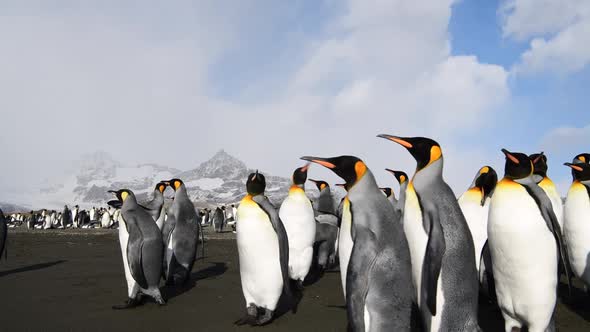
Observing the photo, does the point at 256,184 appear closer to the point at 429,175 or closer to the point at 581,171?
the point at 429,175

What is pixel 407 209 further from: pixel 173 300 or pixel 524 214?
pixel 173 300

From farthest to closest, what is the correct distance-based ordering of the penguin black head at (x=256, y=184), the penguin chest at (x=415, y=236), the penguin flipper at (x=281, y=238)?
1. the penguin black head at (x=256, y=184)
2. the penguin flipper at (x=281, y=238)
3. the penguin chest at (x=415, y=236)

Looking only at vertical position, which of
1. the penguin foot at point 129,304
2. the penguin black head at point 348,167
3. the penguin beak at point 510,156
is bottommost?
the penguin foot at point 129,304

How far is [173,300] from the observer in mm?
5266

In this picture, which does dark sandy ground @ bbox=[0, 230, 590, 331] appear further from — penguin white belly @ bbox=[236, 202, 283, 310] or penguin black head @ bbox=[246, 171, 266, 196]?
penguin black head @ bbox=[246, 171, 266, 196]

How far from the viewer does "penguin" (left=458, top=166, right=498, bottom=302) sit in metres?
4.68

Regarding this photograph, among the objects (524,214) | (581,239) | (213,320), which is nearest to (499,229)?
(524,214)

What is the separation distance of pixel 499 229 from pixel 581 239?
69.8 inches

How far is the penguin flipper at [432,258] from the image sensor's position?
2660mm

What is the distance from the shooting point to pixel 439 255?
2.76 m

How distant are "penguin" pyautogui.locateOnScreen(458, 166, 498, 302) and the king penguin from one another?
1.87 meters

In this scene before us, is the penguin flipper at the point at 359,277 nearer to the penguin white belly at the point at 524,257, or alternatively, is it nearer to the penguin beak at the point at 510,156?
the penguin white belly at the point at 524,257

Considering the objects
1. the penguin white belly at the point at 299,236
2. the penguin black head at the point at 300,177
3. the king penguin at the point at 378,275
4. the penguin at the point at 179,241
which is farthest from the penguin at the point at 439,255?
the penguin at the point at 179,241

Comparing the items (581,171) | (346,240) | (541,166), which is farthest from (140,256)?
(541,166)
